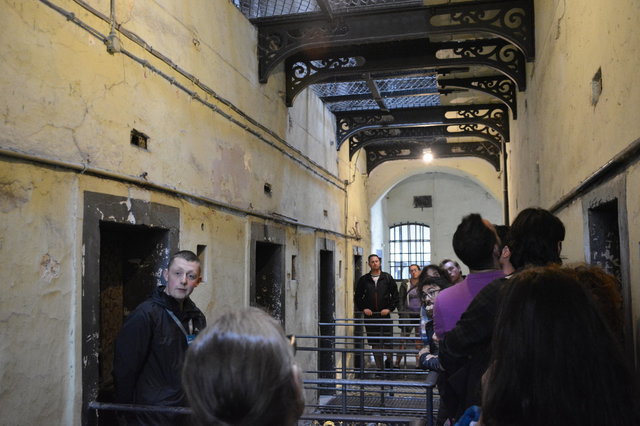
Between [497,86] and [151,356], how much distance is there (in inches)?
269

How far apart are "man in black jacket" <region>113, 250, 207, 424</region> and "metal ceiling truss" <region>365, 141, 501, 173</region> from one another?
11.4m

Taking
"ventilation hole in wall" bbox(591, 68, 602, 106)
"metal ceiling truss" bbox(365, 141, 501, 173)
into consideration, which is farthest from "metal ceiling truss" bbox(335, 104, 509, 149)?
"ventilation hole in wall" bbox(591, 68, 602, 106)

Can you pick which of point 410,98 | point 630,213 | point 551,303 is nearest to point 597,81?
point 630,213

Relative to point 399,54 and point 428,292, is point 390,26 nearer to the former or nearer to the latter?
point 399,54

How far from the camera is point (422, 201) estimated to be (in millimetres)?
21719

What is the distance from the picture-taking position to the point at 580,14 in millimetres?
3693

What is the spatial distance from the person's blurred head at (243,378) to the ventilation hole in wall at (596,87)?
2850mm

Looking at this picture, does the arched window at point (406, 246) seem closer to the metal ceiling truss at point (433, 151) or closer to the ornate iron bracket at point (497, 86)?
the metal ceiling truss at point (433, 151)

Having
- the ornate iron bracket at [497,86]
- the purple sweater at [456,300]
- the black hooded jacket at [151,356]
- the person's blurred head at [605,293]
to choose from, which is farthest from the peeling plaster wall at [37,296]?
the ornate iron bracket at [497,86]

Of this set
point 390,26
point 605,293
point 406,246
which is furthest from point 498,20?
point 406,246

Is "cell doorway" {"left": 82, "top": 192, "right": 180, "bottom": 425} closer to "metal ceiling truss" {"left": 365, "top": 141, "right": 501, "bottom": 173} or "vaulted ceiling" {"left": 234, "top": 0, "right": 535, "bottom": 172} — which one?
"vaulted ceiling" {"left": 234, "top": 0, "right": 535, "bottom": 172}

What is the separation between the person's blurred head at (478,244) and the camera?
2.73 metres

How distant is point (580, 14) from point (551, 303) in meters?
3.07

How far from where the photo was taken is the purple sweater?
2725mm
